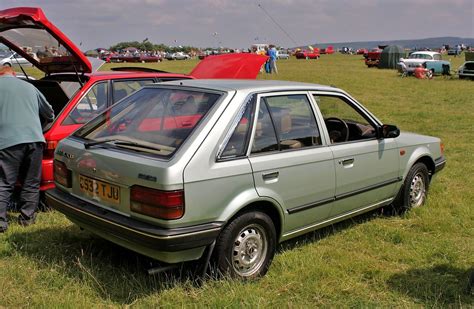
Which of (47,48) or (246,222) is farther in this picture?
(47,48)

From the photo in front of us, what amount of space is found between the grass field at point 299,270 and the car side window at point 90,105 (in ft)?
3.62

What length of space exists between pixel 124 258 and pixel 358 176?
2291mm

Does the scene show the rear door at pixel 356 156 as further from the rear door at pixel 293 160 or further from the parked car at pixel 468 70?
the parked car at pixel 468 70

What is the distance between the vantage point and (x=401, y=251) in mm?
4504

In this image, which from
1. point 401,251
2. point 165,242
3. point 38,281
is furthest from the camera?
point 401,251

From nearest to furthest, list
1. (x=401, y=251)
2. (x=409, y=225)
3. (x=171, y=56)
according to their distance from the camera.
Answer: (x=401, y=251) < (x=409, y=225) < (x=171, y=56)

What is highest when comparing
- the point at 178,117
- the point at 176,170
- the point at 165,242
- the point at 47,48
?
the point at 47,48

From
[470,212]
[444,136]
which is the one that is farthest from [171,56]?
[470,212]

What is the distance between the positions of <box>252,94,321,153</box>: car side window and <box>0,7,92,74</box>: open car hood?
101 inches

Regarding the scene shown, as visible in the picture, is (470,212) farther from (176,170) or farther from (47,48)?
(47,48)

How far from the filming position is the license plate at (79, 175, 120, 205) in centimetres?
341

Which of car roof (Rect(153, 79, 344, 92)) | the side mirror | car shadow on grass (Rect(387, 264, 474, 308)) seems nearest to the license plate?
car roof (Rect(153, 79, 344, 92))

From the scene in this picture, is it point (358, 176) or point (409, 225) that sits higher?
point (358, 176)

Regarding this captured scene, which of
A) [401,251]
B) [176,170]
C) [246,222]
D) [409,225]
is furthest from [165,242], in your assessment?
[409,225]
